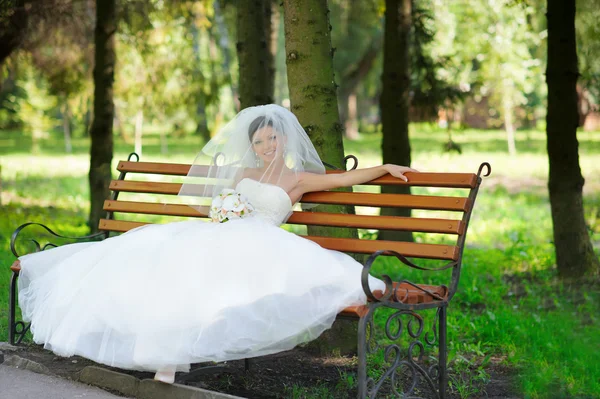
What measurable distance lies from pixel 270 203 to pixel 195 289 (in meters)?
1.08

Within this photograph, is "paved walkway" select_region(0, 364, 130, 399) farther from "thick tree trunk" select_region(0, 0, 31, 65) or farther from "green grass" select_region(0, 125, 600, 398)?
"thick tree trunk" select_region(0, 0, 31, 65)

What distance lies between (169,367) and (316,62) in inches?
97.2

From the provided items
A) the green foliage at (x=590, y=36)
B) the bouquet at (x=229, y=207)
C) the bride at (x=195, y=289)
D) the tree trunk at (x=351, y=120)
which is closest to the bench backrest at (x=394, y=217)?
the bride at (x=195, y=289)

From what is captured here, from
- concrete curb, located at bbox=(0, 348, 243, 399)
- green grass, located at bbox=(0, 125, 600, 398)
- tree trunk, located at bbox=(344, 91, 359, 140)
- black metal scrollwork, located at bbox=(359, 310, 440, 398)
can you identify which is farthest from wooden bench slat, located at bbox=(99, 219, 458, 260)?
tree trunk, located at bbox=(344, 91, 359, 140)

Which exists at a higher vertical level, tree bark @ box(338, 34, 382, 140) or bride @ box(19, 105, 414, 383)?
tree bark @ box(338, 34, 382, 140)

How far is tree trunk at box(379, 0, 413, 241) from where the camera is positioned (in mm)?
9711

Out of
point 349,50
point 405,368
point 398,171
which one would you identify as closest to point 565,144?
point 405,368

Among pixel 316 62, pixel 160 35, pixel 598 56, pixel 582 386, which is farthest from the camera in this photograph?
pixel 160 35

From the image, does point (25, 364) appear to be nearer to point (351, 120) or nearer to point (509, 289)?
point (509, 289)

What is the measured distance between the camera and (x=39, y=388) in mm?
4602

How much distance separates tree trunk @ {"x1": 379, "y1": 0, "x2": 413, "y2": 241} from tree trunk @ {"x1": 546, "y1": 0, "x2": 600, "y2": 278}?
2.08 metres

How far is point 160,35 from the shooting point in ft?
46.0

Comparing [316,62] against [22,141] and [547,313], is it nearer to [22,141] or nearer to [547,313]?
[547,313]

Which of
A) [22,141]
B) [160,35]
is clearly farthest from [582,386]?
[22,141]
